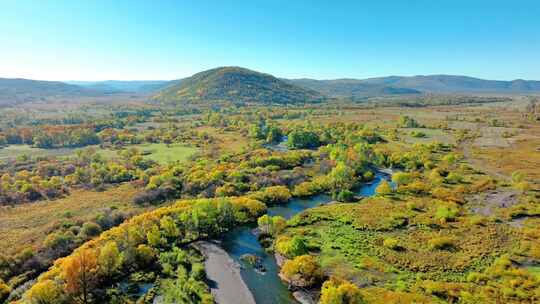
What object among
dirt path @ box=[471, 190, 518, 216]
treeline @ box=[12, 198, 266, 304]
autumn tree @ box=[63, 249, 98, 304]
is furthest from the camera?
dirt path @ box=[471, 190, 518, 216]

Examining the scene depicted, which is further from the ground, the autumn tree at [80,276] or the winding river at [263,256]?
the autumn tree at [80,276]

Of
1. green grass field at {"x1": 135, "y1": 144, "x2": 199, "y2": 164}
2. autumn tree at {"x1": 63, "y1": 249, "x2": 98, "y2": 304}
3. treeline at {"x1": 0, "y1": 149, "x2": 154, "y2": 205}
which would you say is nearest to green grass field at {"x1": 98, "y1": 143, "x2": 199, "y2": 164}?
green grass field at {"x1": 135, "y1": 144, "x2": 199, "y2": 164}

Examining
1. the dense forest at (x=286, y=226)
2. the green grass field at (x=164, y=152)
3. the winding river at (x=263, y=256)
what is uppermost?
the green grass field at (x=164, y=152)

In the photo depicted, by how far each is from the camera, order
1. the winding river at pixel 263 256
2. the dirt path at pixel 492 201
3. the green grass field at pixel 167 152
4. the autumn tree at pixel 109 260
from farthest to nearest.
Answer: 1. the green grass field at pixel 167 152
2. the dirt path at pixel 492 201
3. the autumn tree at pixel 109 260
4. the winding river at pixel 263 256

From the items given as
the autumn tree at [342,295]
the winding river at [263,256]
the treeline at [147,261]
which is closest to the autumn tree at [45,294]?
the treeline at [147,261]

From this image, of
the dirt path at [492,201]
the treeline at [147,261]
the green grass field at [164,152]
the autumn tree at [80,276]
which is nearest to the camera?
the autumn tree at [80,276]

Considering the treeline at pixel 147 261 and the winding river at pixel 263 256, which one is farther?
the winding river at pixel 263 256

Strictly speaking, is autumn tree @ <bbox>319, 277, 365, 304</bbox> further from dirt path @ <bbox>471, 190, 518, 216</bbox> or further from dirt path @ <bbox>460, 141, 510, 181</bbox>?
dirt path @ <bbox>460, 141, 510, 181</bbox>

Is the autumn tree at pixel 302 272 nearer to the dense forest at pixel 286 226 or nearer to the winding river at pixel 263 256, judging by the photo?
the dense forest at pixel 286 226
